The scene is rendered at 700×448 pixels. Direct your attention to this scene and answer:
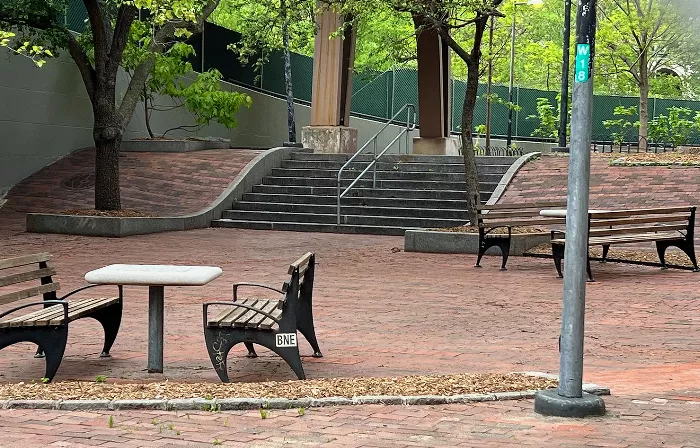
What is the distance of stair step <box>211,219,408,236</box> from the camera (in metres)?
21.0

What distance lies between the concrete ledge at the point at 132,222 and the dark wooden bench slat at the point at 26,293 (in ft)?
34.3

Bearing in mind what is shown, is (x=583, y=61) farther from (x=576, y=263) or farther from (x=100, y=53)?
(x=100, y=53)

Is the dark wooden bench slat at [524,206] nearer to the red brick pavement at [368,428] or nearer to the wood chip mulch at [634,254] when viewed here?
the wood chip mulch at [634,254]

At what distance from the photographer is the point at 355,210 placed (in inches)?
868

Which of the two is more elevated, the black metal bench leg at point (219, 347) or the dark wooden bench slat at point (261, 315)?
the dark wooden bench slat at point (261, 315)

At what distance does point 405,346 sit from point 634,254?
8.06m

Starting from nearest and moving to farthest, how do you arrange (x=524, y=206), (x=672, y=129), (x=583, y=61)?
1. (x=583, y=61)
2. (x=524, y=206)
3. (x=672, y=129)

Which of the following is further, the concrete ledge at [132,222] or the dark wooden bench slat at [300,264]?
the concrete ledge at [132,222]

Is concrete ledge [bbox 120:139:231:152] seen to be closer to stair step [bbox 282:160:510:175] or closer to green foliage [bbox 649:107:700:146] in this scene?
stair step [bbox 282:160:510:175]

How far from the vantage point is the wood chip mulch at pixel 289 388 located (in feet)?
19.8

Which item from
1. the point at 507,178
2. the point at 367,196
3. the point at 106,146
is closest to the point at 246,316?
the point at 106,146

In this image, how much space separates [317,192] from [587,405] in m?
17.9

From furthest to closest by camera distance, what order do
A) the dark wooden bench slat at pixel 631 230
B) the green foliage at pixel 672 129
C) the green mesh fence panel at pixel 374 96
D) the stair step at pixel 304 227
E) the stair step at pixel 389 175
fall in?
the green mesh fence panel at pixel 374 96
the green foliage at pixel 672 129
the stair step at pixel 389 175
the stair step at pixel 304 227
the dark wooden bench slat at pixel 631 230

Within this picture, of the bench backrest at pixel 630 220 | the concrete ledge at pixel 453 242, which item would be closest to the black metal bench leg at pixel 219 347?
the bench backrest at pixel 630 220
